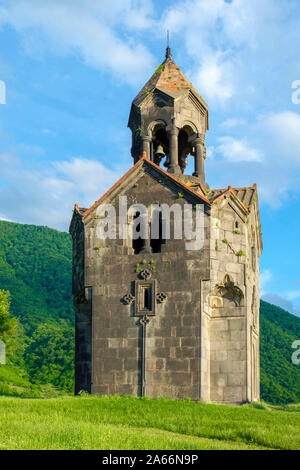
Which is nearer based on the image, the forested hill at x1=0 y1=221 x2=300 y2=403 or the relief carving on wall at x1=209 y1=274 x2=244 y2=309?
the relief carving on wall at x1=209 y1=274 x2=244 y2=309

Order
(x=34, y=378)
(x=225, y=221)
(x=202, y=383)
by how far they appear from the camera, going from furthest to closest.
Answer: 1. (x=34, y=378)
2. (x=225, y=221)
3. (x=202, y=383)

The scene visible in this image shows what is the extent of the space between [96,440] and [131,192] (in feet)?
32.4

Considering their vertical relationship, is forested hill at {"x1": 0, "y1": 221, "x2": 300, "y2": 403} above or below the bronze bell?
below


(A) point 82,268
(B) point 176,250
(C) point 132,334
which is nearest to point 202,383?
(C) point 132,334

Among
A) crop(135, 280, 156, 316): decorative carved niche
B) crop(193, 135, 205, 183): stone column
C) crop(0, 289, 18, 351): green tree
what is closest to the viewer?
crop(135, 280, 156, 316): decorative carved niche

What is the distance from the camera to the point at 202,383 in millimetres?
18281

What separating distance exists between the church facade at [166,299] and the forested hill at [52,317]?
1728 cm

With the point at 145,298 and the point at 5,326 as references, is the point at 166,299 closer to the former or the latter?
the point at 145,298

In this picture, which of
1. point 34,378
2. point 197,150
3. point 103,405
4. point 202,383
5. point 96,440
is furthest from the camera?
point 34,378

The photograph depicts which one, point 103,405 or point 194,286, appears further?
point 194,286

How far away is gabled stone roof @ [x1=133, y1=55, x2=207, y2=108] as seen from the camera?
22.2m

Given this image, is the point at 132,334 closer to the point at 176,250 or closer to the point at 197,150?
the point at 176,250

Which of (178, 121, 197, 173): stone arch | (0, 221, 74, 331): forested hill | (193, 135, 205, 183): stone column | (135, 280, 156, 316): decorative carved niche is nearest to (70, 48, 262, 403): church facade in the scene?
(135, 280, 156, 316): decorative carved niche

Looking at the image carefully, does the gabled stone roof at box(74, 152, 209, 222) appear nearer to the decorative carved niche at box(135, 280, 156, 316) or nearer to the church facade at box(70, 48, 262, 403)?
the church facade at box(70, 48, 262, 403)
